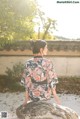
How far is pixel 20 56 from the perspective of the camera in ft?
43.8

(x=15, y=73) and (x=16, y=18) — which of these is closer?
(x=16, y=18)

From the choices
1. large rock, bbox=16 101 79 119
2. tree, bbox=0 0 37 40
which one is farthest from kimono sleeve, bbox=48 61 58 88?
tree, bbox=0 0 37 40

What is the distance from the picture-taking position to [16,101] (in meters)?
10.4

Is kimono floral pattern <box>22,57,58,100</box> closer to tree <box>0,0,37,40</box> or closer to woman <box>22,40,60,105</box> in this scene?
woman <box>22,40,60,105</box>

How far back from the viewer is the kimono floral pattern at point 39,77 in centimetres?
477

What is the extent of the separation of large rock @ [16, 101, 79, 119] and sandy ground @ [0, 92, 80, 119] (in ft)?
14.5

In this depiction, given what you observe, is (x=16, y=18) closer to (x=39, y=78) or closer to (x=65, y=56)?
(x=65, y=56)

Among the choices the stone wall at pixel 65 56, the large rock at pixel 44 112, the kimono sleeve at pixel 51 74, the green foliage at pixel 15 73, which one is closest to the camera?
the large rock at pixel 44 112

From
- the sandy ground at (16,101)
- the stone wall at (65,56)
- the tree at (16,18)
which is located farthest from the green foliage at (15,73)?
the tree at (16,18)

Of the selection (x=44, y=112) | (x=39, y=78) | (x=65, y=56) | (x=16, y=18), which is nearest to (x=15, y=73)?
(x=65, y=56)

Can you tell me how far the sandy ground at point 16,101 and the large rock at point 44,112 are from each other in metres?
4.43

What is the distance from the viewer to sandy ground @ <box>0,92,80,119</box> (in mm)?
9523

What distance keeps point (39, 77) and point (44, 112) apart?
0.51 metres

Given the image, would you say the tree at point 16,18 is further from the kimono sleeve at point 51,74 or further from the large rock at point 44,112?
the large rock at point 44,112
